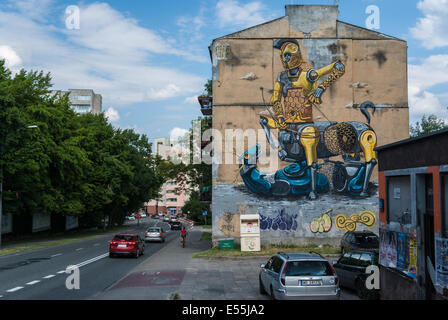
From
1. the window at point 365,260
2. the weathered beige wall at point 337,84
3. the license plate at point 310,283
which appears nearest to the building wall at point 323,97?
the weathered beige wall at point 337,84

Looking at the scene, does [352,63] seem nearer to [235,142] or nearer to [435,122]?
[235,142]

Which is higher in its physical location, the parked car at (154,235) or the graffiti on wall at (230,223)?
the graffiti on wall at (230,223)

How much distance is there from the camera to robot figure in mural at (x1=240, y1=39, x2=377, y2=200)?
28828 millimetres

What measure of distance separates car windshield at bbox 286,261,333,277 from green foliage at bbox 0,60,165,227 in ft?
83.2

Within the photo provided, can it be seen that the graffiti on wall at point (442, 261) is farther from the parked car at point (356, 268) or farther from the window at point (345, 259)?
the window at point (345, 259)

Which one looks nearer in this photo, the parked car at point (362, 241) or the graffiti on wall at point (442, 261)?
the graffiti on wall at point (442, 261)

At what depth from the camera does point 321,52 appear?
29.4 m

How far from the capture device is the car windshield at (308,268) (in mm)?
11977

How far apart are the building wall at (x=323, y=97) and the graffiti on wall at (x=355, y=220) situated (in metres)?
0.18

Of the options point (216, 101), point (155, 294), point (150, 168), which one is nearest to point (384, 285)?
point (155, 294)

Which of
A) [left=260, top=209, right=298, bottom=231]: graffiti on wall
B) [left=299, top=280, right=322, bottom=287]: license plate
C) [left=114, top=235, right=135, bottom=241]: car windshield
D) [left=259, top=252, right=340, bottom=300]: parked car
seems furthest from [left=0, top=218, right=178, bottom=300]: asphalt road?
[left=260, top=209, right=298, bottom=231]: graffiti on wall

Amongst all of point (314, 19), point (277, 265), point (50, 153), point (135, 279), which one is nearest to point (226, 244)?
point (135, 279)

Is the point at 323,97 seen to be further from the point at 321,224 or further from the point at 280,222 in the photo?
the point at 280,222
